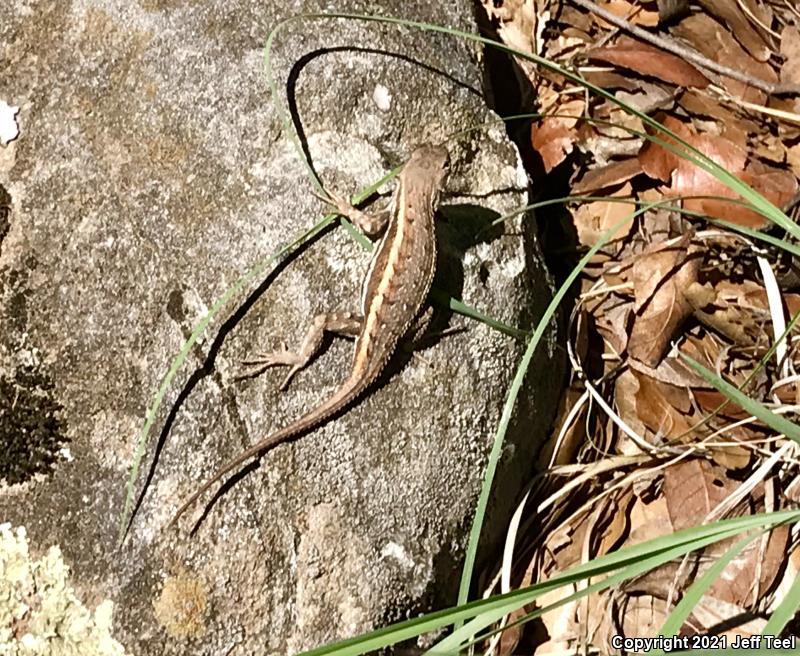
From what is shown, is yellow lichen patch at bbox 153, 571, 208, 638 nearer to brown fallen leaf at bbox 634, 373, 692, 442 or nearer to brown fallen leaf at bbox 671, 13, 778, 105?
brown fallen leaf at bbox 634, 373, 692, 442

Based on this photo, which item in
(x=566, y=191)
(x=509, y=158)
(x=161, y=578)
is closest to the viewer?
(x=161, y=578)

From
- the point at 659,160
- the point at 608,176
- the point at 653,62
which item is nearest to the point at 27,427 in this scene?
the point at 608,176

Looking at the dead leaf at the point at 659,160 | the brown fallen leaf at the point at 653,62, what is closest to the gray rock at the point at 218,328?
the dead leaf at the point at 659,160

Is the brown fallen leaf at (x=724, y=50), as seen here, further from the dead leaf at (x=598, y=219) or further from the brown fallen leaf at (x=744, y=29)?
the dead leaf at (x=598, y=219)

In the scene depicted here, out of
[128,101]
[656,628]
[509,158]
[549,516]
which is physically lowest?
[656,628]

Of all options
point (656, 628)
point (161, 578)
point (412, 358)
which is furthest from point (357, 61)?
point (656, 628)

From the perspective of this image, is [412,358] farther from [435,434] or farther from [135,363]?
[135,363]
